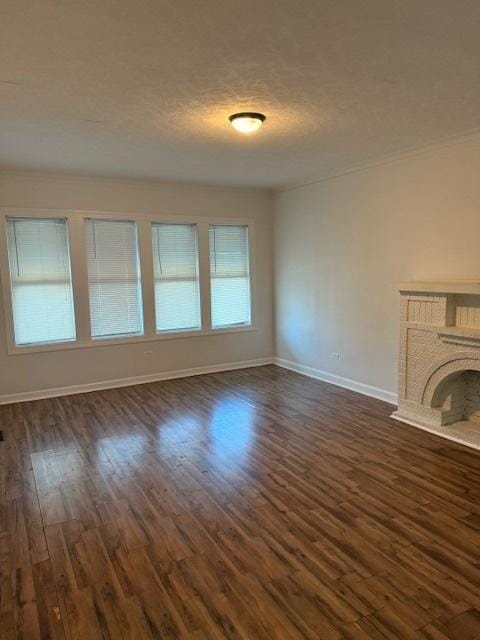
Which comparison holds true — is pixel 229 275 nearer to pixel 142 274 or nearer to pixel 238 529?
pixel 142 274

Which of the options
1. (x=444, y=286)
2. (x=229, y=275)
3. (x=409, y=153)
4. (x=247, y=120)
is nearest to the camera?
(x=247, y=120)

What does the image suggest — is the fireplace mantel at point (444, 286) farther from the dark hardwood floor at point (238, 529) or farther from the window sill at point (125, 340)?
the window sill at point (125, 340)

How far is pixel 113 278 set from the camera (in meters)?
5.72

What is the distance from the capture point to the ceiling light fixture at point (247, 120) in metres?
3.25

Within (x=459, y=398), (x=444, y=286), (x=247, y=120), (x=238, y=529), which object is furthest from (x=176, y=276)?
(x=238, y=529)

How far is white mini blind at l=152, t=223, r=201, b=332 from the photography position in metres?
6.02

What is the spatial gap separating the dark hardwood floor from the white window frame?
52.6 inches

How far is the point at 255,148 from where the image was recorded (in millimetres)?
4293

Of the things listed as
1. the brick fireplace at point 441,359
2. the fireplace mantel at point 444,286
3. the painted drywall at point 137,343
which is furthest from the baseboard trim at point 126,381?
the fireplace mantel at point 444,286

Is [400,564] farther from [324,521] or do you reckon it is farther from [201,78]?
[201,78]

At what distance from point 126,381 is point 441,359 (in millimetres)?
3952

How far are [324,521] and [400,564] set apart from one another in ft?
1.69

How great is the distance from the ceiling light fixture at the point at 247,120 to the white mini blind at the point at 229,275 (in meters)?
3.05

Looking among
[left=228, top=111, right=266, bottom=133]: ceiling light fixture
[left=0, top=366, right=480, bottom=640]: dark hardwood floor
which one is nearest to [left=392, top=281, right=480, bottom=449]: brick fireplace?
[left=0, top=366, right=480, bottom=640]: dark hardwood floor
